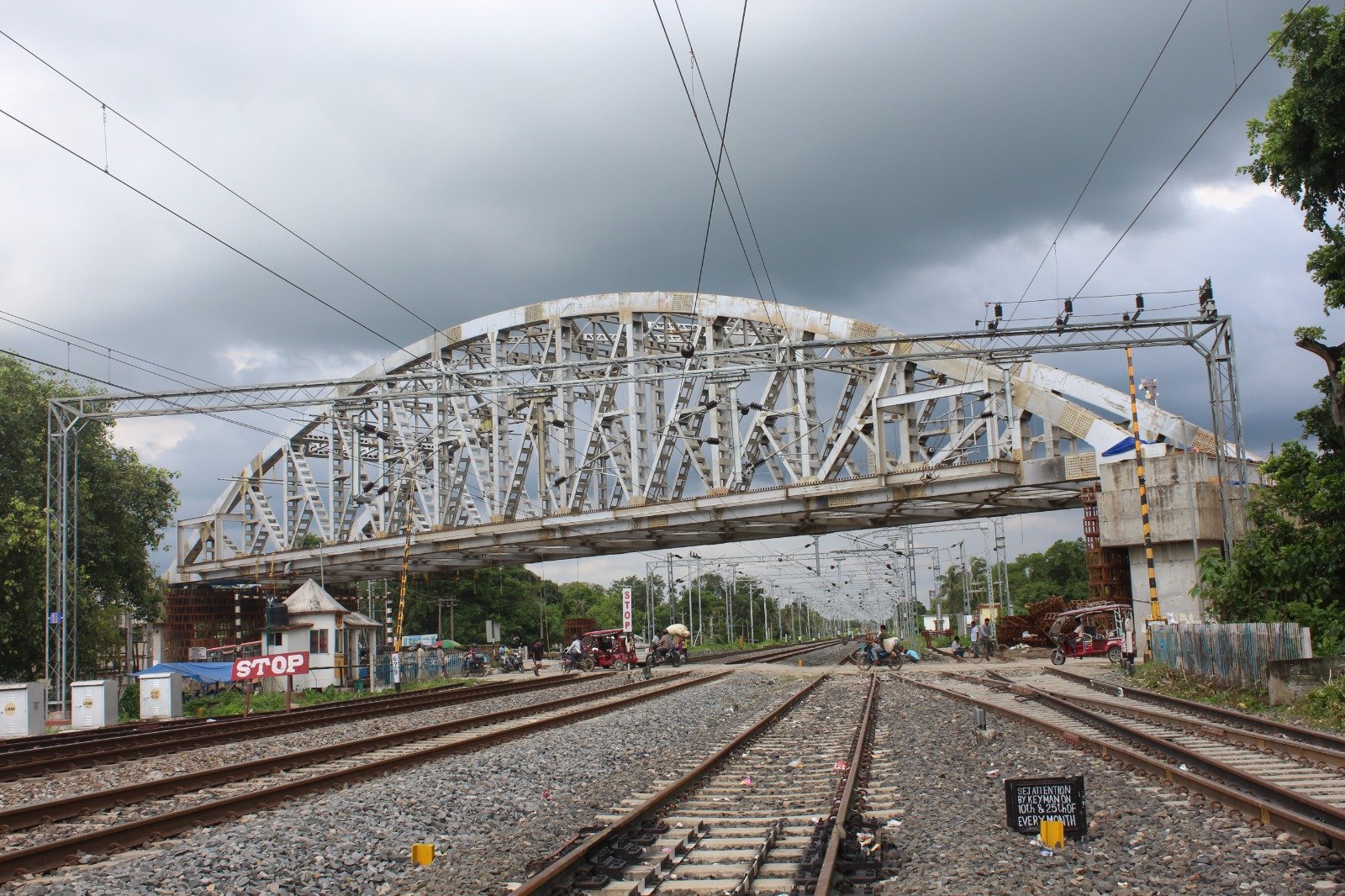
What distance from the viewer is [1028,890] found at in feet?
22.5

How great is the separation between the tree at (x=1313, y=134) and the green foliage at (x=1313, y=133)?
0.05 ft

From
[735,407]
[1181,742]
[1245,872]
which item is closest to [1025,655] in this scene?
[735,407]

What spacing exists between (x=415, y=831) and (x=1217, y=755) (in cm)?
921

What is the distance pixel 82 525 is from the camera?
38.6 metres

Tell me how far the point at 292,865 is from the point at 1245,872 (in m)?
6.76

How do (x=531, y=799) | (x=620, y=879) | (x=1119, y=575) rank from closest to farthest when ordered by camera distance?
(x=620, y=879), (x=531, y=799), (x=1119, y=575)

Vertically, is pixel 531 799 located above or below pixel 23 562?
below

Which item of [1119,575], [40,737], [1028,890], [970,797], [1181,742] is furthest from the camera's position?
[1119,575]

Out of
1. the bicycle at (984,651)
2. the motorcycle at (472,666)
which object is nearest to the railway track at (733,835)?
the motorcycle at (472,666)

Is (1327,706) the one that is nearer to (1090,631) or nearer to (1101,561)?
(1101,561)

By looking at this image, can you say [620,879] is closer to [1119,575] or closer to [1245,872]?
[1245,872]

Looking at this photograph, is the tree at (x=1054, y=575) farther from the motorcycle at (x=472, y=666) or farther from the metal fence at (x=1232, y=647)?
the metal fence at (x=1232, y=647)

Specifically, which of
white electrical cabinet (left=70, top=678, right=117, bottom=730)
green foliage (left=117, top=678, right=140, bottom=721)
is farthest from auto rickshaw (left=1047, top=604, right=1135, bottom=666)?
green foliage (left=117, top=678, right=140, bottom=721)

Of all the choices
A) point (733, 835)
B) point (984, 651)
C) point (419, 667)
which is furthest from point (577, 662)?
point (733, 835)
